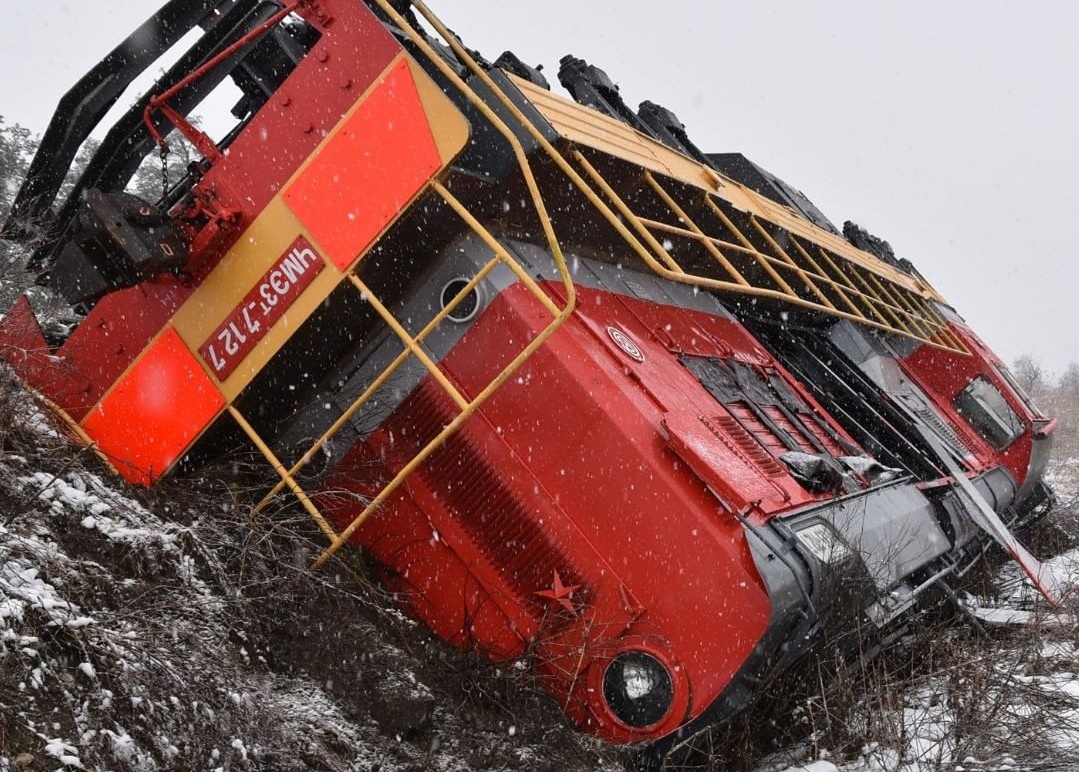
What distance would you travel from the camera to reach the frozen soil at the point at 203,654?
9.07 ft

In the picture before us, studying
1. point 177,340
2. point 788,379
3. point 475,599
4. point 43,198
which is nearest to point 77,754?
point 475,599

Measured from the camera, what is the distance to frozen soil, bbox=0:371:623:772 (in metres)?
2.77

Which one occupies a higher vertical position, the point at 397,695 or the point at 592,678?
the point at 397,695

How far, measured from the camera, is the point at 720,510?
3.81m

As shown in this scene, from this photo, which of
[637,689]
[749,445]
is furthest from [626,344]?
[637,689]

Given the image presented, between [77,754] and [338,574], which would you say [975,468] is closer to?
[338,574]

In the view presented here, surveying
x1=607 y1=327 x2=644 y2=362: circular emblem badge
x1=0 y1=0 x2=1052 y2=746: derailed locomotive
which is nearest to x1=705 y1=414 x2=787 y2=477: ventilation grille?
x1=0 y1=0 x2=1052 y2=746: derailed locomotive

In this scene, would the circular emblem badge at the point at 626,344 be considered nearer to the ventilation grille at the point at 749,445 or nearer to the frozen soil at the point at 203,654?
the ventilation grille at the point at 749,445

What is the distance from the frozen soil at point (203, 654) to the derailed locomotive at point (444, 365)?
253 mm

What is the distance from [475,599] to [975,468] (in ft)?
22.5

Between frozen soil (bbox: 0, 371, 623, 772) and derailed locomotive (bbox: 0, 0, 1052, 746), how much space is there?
253 millimetres

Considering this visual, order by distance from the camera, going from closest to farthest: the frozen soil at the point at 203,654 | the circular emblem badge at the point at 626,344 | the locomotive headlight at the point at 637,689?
1. the frozen soil at the point at 203,654
2. the locomotive headlight at the point at 637,689
3. the circular emblem badge at the point at 626,344

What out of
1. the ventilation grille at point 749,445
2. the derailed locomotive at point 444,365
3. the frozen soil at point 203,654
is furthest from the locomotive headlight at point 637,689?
the ventilation grille at point 749,445

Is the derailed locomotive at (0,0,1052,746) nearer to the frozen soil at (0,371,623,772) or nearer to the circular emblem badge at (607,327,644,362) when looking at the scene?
the circular emblem badge at (607,327,644,362)
